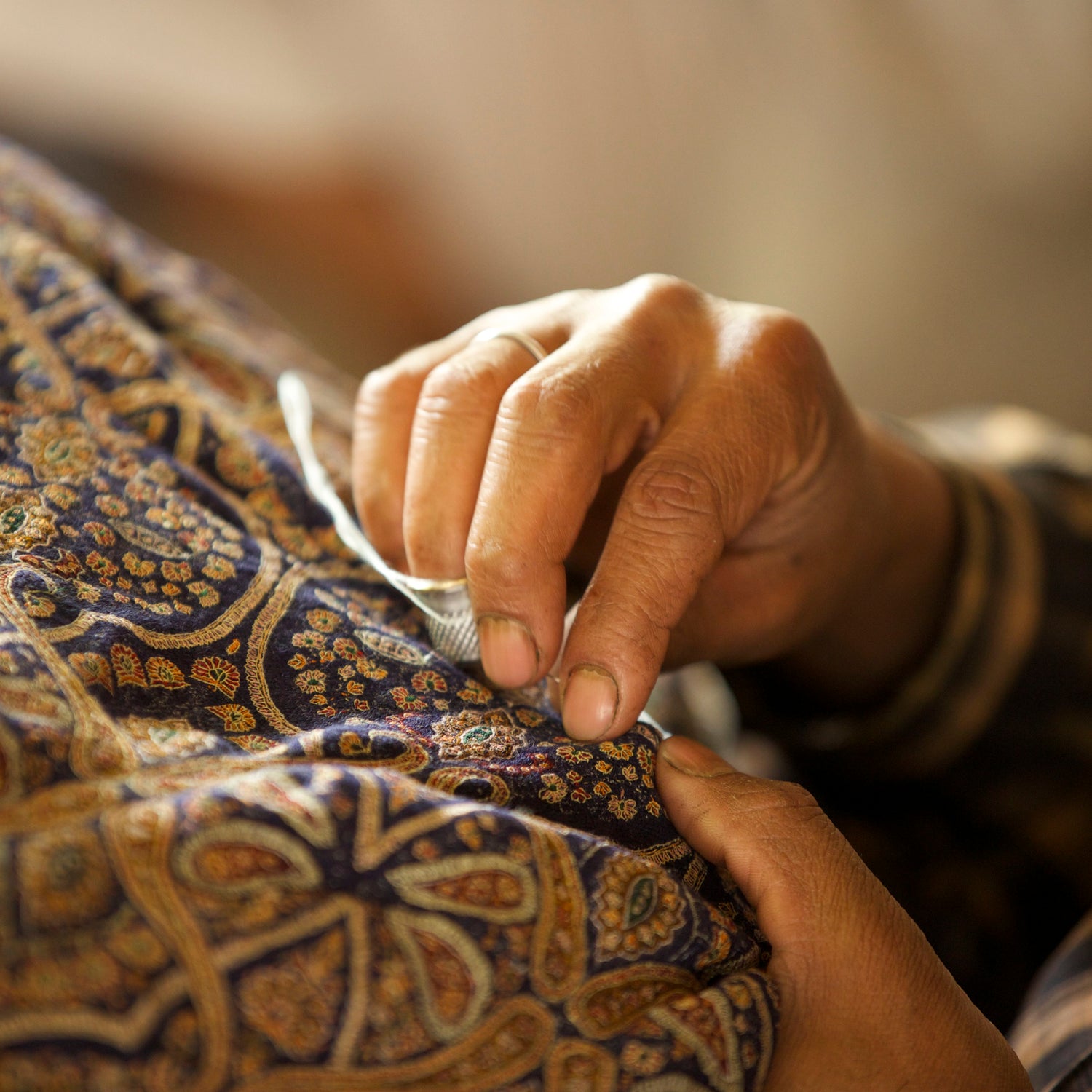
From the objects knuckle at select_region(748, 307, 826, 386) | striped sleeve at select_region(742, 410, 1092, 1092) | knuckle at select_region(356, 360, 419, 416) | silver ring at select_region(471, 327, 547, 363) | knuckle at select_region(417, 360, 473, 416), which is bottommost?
striped sleeve at select_region(742, 410, 1092, 1092)

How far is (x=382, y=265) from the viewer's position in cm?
262

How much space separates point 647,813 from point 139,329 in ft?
1.70

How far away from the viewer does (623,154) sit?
2361 mm

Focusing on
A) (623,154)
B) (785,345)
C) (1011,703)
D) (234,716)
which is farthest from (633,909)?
(623,154)

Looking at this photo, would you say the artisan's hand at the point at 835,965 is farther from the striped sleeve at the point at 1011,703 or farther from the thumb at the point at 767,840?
the striped sleeve at the point at 1011,703

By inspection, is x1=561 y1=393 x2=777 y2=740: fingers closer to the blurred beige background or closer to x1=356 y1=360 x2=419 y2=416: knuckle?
x1=356 y1=360 x2=419 y2=416: knuckle

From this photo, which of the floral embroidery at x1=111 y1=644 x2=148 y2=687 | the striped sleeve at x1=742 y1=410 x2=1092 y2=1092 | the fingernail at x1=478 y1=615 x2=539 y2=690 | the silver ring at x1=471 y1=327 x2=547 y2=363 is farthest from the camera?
the striped sleeve at x1=742 y1=410 x2=1092 y2=1092

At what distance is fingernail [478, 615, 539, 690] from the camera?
55 centimetres

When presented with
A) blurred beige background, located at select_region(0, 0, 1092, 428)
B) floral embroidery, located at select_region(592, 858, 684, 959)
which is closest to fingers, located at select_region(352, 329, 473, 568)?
floral embroidery, located at select_region(592, 858, 684, 959)

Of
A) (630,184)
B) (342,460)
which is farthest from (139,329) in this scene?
(630,184)

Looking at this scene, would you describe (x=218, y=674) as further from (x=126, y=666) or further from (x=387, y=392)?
(x=387, y=392)

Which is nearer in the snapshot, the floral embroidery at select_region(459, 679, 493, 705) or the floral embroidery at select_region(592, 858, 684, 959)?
the floral embroidery at select_region(592, 858, 684, 959)

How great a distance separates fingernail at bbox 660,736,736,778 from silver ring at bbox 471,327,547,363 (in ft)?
0.94

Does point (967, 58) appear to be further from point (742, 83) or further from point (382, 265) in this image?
point (382, 265)
